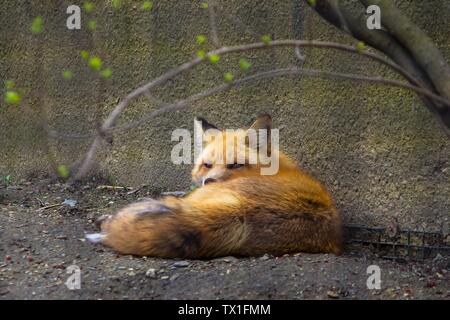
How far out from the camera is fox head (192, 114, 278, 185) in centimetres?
450

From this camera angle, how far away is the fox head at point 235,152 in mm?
4504

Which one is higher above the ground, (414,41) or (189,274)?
(414,41)

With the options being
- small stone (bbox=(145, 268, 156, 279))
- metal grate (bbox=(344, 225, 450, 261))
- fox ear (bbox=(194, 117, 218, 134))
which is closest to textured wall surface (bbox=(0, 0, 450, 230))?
metal grate (bbox=(344, 225, 450, 261))

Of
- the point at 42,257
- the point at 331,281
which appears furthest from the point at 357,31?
the point at 42,257

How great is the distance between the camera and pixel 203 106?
5176 millimetres

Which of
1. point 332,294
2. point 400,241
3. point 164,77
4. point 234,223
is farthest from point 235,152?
point 164,77

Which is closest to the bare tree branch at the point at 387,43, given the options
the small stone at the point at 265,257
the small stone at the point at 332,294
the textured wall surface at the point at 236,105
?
the textured wall surface at the point at 236,105

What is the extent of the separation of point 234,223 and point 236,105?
1549 mm

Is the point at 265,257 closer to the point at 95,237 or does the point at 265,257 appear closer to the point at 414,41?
the point at 95,237

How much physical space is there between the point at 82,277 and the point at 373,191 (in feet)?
6.89

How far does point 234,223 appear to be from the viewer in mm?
3697

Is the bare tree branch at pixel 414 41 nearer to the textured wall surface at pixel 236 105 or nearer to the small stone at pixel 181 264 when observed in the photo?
the textured wall surface at pixel 236 105

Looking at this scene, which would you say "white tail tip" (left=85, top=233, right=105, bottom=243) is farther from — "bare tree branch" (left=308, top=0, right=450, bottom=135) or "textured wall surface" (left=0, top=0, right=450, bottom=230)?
"bare tree branch" (left=308, top=0, right=450, bottom=135)

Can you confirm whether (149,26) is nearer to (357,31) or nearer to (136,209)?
(136,209)
